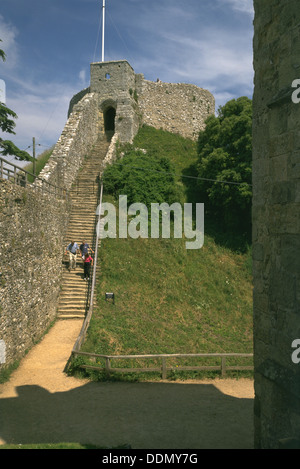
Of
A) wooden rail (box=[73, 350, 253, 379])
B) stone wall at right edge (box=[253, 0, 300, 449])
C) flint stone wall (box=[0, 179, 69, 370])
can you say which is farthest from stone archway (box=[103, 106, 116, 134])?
A: stone wall at right edge (box=[253, 0, 300, 449])

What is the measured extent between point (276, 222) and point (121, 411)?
604 centimetres

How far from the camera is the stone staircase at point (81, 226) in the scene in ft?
45.3

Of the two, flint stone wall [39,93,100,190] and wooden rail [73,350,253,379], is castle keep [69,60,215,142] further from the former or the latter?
wooden rail [73,350,253,379]

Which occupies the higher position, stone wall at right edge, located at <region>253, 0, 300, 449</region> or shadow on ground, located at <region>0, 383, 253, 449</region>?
stone wall at right edge, located at <region>253, 0, 300, 449</region>

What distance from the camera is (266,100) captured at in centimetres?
465

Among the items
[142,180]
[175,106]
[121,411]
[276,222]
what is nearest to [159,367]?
[121,411]

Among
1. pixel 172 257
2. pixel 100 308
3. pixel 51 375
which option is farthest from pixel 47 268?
pixel 172 257

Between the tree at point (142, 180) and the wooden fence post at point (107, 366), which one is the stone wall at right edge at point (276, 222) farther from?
the tree at point (142, 180)

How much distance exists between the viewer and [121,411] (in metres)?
7.77

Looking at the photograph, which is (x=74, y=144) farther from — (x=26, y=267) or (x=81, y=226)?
(x=26, y=267)

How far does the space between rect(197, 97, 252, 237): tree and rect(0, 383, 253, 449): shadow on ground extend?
482 inches

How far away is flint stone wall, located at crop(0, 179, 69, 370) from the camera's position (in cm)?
942

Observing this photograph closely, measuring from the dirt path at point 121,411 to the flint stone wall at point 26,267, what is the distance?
1.08 metres

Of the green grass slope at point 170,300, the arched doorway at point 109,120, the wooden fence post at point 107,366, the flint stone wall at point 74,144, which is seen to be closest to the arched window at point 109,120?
the arched doorway at point 109,120
